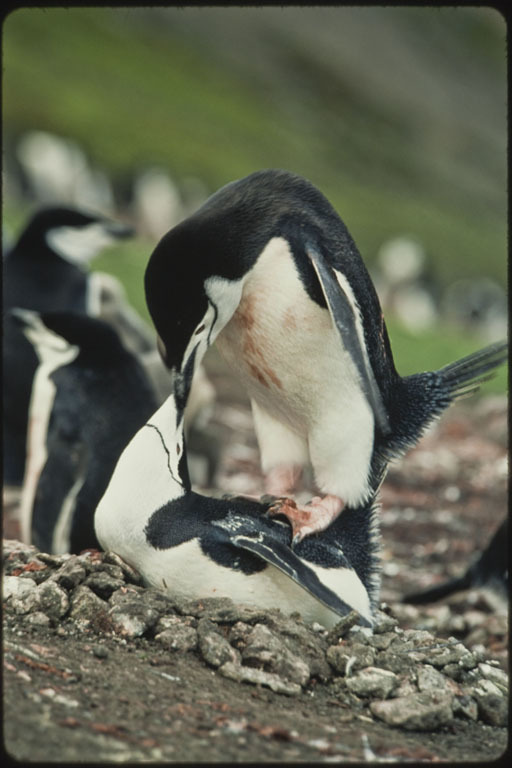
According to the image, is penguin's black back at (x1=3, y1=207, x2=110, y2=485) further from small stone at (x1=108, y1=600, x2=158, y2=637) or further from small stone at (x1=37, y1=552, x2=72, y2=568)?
small stone at (x1=108, y1=600, x2=158, y2=637)

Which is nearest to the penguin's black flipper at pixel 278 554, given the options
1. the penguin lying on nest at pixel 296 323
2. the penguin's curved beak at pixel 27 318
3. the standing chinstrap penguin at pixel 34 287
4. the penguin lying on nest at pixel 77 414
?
the penguin lying on nest at pixel 296 323

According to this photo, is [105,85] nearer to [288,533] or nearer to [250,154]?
[250,154]

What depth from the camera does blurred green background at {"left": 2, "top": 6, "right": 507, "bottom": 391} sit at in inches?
1069

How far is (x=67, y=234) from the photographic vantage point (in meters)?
5.54

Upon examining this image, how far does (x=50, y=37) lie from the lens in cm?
3503

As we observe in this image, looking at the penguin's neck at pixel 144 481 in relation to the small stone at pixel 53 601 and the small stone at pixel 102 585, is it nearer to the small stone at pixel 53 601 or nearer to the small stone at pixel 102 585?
the small stone at pixel 102 585

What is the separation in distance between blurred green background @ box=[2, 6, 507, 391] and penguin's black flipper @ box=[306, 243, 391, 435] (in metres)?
16.7

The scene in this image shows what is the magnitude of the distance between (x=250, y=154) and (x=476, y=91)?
17276mm

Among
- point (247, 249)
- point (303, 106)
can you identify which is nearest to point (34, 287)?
point (247, 249)

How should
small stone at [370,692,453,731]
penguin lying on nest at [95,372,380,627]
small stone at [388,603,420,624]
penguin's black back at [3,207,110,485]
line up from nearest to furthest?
small stone at [370,692,453,731]
penguin lying on nest at [95,372,380,627]
small stone at [388,603,420,624]
penguin's black back at [3,207,110,485]

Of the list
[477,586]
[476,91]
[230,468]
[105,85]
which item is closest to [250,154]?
[105,85]

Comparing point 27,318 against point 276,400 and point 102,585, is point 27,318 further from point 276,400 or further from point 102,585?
point 102,585

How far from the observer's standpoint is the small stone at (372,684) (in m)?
2.05

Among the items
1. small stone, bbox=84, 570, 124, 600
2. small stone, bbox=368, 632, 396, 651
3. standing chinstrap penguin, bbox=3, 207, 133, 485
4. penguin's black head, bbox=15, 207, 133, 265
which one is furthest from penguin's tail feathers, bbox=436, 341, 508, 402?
penguin's black head, bbox=15, 207, 133, 265
